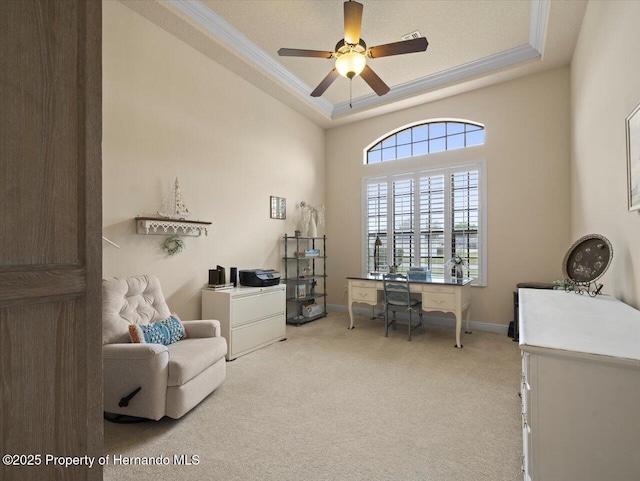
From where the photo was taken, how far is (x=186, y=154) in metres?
3.60

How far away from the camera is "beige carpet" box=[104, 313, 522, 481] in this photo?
1770 mm

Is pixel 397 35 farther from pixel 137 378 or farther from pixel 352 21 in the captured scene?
pixel 137 378

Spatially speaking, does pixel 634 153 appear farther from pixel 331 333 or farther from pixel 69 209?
pixel 331 333

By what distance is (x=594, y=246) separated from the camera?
2.26 m

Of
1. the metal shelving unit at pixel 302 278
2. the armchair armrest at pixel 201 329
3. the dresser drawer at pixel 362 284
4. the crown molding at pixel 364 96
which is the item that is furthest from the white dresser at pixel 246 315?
the crown molding at pixel 364 96

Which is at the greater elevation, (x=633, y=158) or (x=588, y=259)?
(x=633, y=158)

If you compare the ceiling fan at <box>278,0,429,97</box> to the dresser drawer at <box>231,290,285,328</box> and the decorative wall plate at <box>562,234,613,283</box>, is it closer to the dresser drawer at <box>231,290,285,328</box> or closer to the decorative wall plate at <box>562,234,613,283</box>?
the decorative wall plate at <box>562,234,613,283</box>

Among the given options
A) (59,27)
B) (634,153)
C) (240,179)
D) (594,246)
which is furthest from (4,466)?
(240,179)

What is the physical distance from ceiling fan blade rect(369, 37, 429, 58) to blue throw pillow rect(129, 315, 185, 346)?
2.99 meters

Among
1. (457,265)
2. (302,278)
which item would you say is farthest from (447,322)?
(302,278)

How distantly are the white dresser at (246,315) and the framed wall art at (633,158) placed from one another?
3.32 m

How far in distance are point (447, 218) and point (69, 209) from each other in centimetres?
474

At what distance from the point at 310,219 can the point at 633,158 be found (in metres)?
4.04

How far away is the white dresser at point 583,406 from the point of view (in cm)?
106
